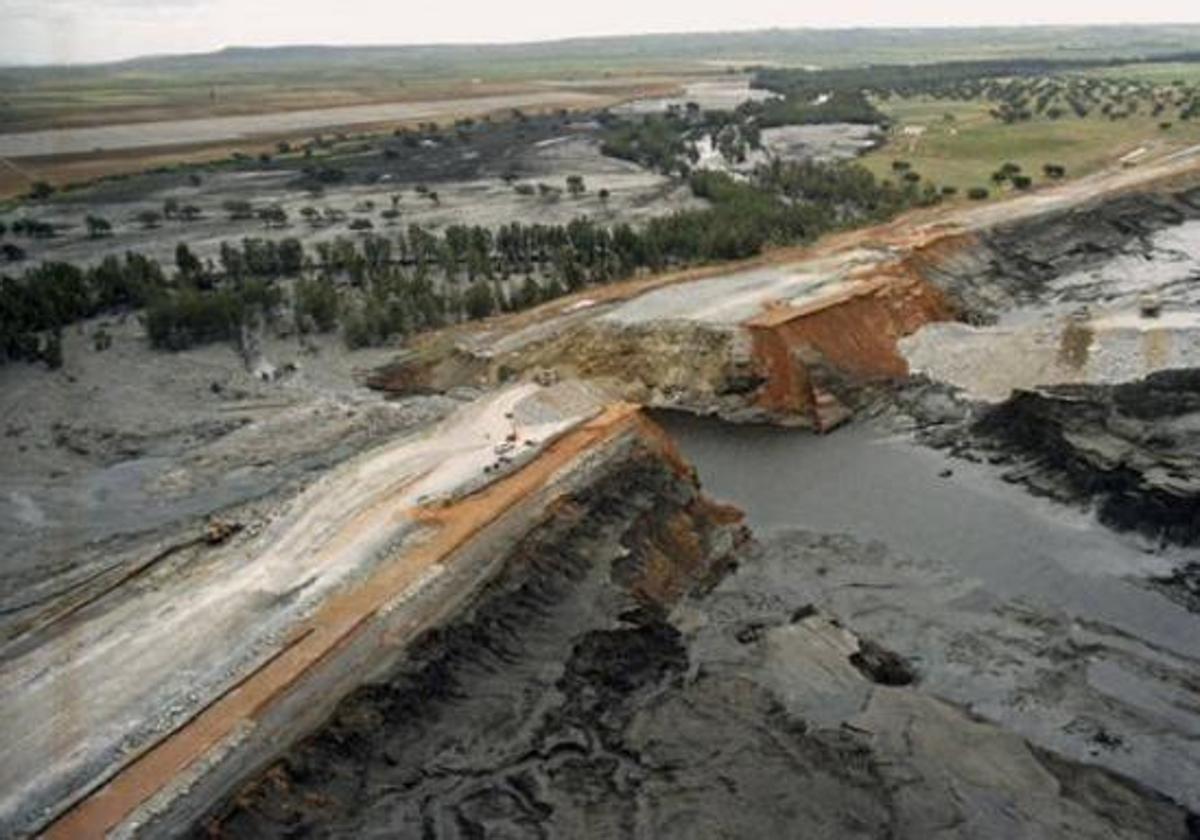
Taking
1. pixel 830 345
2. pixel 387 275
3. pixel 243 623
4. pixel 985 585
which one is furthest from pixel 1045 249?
pixel 243 623

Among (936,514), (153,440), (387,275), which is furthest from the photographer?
(387,275)

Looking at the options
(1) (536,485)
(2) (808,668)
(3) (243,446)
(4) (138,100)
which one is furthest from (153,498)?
(4) (138,100)

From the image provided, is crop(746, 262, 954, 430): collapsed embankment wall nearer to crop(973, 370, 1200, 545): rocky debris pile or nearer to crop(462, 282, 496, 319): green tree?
crop(973, 370, 1200, 545): rocky debris pile

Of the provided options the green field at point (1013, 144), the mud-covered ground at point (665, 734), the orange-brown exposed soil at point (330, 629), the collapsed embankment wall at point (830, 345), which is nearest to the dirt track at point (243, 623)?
the orange-brown exposed soil at point (330, 629)

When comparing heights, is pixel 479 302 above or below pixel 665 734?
above

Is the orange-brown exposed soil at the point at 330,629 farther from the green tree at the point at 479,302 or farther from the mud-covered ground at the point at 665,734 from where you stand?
the green tree at the point at 479,302

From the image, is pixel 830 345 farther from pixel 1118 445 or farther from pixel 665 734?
pixel 665 734

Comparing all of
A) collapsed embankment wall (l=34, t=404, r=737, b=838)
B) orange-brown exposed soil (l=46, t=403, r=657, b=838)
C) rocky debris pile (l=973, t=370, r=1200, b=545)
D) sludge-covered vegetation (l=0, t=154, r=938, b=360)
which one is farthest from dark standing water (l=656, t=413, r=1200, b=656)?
sludge-covered vegetation (l=0, t=154, r=938, b=360)
